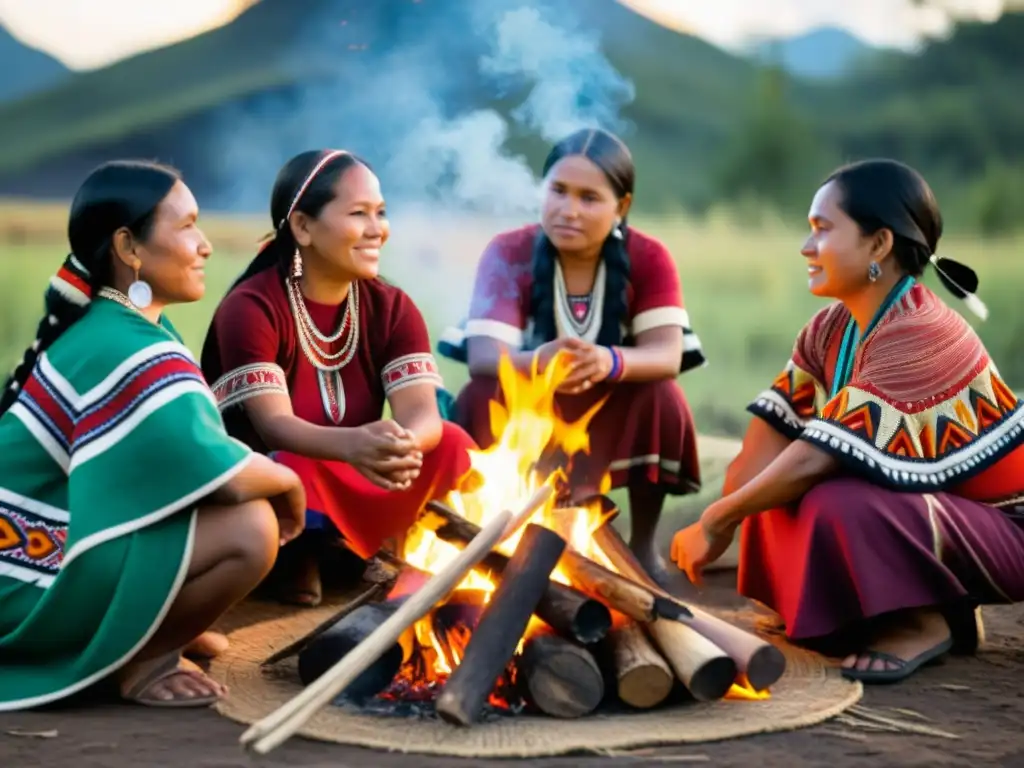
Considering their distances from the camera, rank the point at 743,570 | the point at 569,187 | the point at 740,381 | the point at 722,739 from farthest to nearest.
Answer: the point at 740,381
the point at 569,187
the point at 743,570
the point at 722,739

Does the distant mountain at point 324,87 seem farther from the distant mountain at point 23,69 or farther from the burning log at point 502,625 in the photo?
the burning log at point 502,625

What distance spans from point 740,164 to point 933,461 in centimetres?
614

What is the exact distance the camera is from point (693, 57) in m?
9.16

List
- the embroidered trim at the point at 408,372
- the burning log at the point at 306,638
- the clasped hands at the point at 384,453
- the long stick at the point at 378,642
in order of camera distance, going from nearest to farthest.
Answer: the long stick at the point at 378,642 < the burning log at the point at 306,638 < the clasped hands at the point at 384,453 < the embroidered trim at the point at 408,372

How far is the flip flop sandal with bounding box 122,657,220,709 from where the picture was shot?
3.31 m

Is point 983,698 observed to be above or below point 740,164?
below

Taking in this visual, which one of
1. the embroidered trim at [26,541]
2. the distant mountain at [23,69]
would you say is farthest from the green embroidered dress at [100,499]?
the distant mountain at [23,69]

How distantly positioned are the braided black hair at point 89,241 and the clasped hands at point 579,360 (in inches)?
62.8

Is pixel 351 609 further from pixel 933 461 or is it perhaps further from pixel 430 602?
pixel 933 461

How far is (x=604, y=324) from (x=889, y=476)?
1.48 meters

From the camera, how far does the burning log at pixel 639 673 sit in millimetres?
3246

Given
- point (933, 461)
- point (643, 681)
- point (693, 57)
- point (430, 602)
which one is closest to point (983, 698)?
point (933, 461)

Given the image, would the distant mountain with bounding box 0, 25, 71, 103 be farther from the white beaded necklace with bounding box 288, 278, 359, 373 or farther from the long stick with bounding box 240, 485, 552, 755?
the long stick with bounding box 240, 485, 552, 755

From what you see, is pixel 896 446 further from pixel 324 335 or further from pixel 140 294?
pixel 140 294
